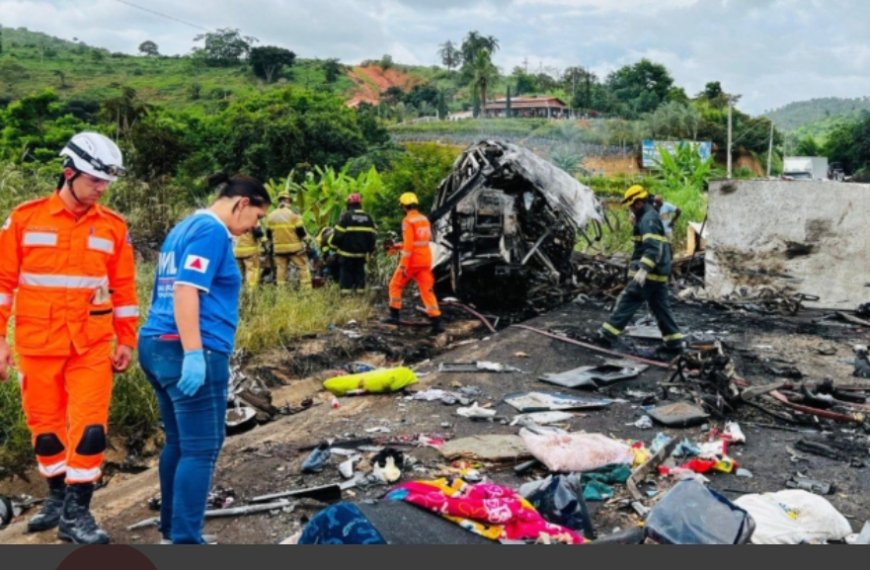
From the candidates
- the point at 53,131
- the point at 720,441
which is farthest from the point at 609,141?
the point at 720,441

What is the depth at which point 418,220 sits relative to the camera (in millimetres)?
9961

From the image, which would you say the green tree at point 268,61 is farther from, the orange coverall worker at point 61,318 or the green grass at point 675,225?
the orange coverall worker at point 61,318

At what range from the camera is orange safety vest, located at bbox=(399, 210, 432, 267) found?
32.7 feet

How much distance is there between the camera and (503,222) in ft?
37.5

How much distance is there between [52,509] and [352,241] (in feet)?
24.2

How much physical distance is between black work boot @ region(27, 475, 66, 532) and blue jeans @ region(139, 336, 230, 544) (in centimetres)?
94

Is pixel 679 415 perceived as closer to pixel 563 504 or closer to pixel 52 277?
pixel 563 504

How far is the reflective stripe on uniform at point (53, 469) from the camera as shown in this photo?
4.08 metres

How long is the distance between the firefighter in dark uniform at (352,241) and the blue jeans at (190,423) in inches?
306

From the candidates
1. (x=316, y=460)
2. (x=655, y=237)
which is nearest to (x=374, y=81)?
(x=655, y=237)

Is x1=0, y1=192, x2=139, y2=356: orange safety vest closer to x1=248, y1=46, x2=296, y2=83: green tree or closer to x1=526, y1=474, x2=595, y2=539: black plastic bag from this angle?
x1=526, y1=474, x2=595, y2=539: black plastic bag

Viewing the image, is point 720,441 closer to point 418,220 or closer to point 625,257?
point 418,220

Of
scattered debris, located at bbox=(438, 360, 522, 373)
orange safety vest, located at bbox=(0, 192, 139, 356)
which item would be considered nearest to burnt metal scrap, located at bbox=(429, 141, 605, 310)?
scattered debris, located at bbox=(438, 360, 522, 373)

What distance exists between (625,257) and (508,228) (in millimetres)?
3760
